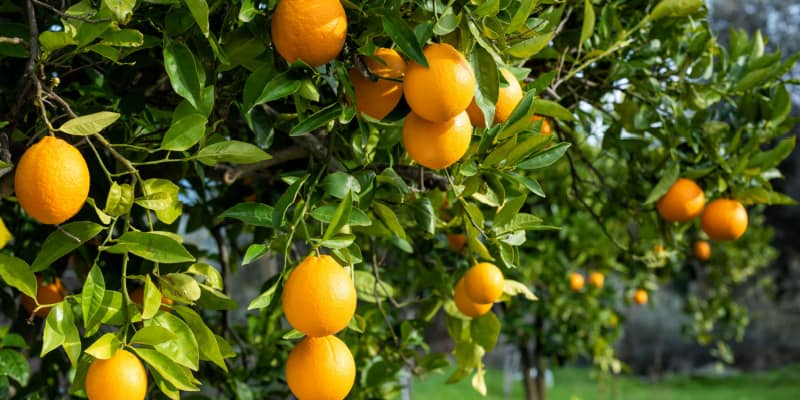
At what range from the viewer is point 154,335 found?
27.5 inches

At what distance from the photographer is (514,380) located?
8.53 metres

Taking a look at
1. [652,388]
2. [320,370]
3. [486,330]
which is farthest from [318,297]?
[652,388]

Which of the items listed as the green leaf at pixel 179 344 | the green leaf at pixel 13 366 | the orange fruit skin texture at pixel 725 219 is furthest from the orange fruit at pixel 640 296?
the green leaf at pixel 179 344

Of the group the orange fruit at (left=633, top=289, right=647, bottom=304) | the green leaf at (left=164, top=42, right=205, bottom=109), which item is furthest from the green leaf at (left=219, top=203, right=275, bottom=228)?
the orange fruit at (left=633, top=289, right=647, bottom=304)

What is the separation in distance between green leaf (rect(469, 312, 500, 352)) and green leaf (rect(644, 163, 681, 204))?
34cm

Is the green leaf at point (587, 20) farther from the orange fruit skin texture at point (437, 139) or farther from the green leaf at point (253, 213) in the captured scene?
the green leaf at point (253, 213)

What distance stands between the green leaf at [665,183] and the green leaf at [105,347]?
882 mm

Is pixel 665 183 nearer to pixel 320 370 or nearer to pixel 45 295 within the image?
→ pixel 320 370

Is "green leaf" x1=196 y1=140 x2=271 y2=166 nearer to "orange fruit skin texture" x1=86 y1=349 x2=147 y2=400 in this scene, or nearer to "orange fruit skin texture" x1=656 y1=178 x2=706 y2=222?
"orange fruit skin texture" x1=86 y1=349 x2=147 y2=400

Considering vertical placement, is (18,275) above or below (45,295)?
above

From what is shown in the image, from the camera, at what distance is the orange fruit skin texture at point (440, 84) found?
0.66m

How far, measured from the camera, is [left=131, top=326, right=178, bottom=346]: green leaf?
70cm

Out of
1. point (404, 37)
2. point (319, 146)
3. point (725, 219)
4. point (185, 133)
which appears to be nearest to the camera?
point (404, 37)

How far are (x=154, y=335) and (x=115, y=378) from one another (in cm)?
6
